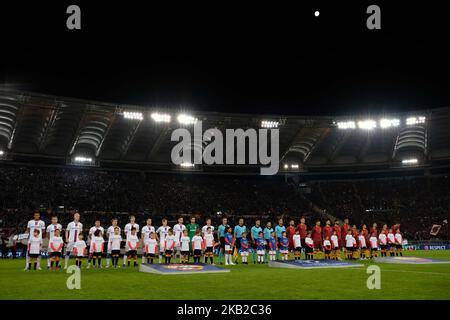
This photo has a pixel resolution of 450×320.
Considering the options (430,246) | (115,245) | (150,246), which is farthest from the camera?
(430,246)

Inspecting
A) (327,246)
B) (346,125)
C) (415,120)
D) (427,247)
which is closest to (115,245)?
(327,246)

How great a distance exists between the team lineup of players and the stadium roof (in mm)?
20369

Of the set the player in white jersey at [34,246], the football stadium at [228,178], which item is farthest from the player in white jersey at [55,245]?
the football stadium at [228,178]

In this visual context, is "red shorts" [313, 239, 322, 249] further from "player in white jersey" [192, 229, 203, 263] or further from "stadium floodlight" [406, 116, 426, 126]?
"stadium floodlight" [406, 116, 426, 126]

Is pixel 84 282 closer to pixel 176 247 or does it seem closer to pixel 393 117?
pixel 176 247

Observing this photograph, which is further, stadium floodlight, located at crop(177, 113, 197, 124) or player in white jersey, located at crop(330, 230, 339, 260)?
stadium floodlight, located at crop(177, 113, 197, 124)

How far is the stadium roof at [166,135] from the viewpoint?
3981 cm

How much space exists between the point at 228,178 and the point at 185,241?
36181 mm

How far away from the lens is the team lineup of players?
17.9m

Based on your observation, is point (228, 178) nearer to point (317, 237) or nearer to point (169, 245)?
point (317, 237)

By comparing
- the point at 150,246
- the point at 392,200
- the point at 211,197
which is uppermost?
the point at 211,197

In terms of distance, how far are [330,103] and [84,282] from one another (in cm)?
3819

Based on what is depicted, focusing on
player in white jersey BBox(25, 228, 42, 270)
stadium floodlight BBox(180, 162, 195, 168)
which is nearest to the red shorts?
player in white jersey BBox(25, 228, 42, 270)

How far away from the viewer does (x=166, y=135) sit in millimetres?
46719
